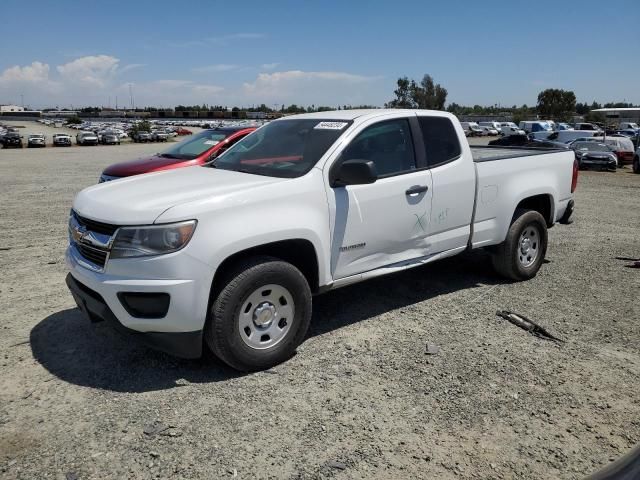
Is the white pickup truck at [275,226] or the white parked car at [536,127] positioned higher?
the white parked car at [536,127]

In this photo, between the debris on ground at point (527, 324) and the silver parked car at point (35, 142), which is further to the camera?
the silver parked car at point (35, 142)

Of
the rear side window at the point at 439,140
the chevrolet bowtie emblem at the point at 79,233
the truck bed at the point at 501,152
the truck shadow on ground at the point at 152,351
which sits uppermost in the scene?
the rear side window at the point at 439,140

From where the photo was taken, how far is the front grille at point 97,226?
3457 mm

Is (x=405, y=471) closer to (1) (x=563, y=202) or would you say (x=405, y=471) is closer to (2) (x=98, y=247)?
(2) (x=98, y=247)

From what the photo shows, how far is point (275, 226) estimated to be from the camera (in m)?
3.65

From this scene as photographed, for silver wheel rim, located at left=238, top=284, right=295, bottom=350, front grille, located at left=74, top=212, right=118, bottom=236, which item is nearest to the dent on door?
silver wheel rim, located at left=238, top=284, right=295, bottom=350

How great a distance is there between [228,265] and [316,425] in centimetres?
122

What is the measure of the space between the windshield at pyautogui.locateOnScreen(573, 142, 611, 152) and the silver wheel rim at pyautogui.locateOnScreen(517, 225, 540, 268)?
19.4 m

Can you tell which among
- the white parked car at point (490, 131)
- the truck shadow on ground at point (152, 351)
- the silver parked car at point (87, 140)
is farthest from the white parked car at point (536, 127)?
the truck shadow on ground at point (152, 351)

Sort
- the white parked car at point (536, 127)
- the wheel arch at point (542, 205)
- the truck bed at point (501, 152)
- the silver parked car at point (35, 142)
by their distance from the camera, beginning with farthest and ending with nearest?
1. the white parked car at point (536, 127)
2. the silver parked car at point (35, 142)
3. the wheel arch at point (542, 205)
4. the truck bed at point (501, 152)

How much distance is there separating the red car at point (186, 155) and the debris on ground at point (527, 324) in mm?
5348

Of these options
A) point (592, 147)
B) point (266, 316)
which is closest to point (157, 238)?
point (266, 316)

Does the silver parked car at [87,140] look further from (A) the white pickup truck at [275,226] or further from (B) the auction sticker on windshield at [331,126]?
(B) the auction sticker on windshield at [331,126]

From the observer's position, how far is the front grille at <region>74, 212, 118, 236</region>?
346 centimetres
